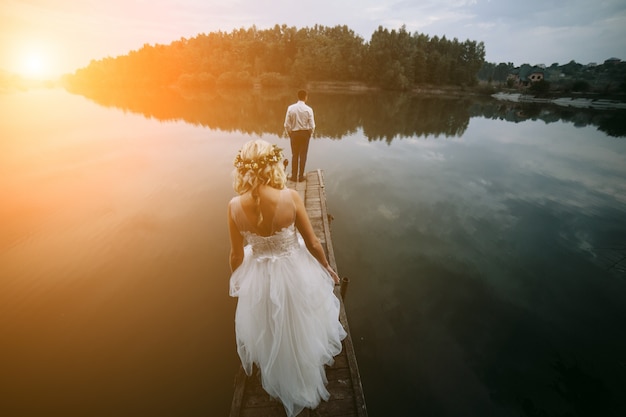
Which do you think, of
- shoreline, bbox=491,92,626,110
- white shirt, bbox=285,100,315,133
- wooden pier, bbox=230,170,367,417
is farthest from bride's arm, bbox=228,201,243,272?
shoreline, bbox=491,92,626,110

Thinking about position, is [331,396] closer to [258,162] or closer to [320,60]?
[258,162]

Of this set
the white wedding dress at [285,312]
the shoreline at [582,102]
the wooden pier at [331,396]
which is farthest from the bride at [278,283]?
the shoreline at [582,102]

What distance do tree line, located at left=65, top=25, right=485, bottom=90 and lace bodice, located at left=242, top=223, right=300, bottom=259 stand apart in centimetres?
6952

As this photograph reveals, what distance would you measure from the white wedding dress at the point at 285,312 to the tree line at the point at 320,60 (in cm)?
6955

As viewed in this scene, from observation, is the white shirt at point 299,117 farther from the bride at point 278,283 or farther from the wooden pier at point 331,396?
the wooden pier at point 331,396

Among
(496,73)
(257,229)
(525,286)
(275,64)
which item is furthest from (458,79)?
(496,73)

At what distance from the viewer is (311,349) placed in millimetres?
2740

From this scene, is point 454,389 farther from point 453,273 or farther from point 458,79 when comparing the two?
point 458,79

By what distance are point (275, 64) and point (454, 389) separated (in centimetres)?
9440

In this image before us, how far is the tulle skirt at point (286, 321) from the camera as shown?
254cm

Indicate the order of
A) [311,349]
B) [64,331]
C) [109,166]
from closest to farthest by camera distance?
[311,349], [64,331], [109,166]

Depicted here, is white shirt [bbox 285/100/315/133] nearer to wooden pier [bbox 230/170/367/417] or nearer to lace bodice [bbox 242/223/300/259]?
lace bodice [bbox 242/223/300/259]

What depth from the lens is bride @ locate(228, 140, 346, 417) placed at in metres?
2.19

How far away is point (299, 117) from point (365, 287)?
5.27 m
